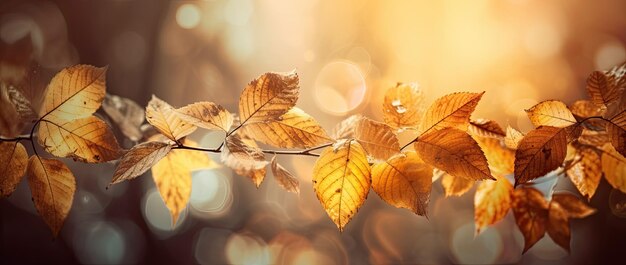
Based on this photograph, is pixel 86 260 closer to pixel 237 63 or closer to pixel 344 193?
pixel 237 63

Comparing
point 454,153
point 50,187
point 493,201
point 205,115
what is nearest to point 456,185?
point 493,201

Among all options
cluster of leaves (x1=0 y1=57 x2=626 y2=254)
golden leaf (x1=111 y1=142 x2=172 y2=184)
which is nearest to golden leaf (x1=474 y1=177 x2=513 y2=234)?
cluster of leaves (x1=0 y1=57 x2=626 y2=254)

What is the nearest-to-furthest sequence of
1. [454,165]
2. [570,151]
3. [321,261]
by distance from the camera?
[454,165] → [570,151] → [321,261]

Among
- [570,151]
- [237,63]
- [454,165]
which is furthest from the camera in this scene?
[237,63]

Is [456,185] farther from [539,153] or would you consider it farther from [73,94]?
[73,94]

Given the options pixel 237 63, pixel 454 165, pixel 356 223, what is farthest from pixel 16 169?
pixel 237 63

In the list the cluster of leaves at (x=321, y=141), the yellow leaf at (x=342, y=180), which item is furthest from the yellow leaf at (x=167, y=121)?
the yellow leaf at (x=342, y=180)

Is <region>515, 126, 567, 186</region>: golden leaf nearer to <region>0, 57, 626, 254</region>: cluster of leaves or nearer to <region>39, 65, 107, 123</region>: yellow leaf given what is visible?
<region>0, 57, 626, 254</region>: cluster of leaves
